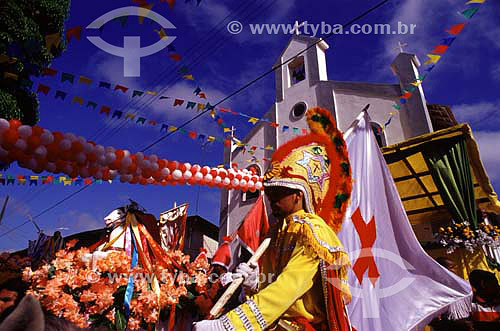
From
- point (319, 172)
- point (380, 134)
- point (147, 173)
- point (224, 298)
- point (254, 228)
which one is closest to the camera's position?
point (224, 298)

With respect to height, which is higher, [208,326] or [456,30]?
[456,30]

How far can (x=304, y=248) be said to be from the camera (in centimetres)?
188

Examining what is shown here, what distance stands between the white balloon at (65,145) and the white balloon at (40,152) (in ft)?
0.58

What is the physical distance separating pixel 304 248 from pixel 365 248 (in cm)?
200

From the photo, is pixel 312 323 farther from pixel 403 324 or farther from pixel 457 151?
pixel 457 151

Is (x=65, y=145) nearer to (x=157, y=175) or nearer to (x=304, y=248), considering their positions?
(x=157, y=175)

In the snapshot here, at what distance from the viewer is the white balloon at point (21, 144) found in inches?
135

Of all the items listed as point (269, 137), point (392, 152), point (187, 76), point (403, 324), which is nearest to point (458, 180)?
point (392, 152)

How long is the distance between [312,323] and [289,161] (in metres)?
1.16

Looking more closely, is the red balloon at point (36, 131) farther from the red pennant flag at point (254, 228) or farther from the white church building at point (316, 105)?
the white church building at point (316, 105)

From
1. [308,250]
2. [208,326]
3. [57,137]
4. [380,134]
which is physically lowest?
[208,326]

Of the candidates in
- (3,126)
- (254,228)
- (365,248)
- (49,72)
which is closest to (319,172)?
(365,248)

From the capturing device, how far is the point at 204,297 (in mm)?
3752

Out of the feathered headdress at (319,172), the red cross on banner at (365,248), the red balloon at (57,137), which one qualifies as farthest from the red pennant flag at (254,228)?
the feathered headdress at (319,172)
